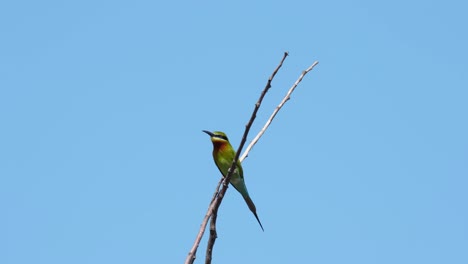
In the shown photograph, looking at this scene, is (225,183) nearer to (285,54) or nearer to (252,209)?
(285,54)

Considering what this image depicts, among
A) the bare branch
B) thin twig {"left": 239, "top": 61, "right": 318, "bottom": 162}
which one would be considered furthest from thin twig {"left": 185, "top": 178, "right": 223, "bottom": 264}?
thin twig {"left": 239, "top": 61, "right": 318, "bottom": 162}

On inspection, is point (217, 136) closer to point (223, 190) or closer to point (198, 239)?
point (223, 190)

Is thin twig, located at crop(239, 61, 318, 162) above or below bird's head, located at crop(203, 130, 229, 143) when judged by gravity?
below

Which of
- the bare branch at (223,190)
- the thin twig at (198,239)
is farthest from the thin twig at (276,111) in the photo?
the thin twig at (198,239)

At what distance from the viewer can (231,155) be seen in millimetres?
5945

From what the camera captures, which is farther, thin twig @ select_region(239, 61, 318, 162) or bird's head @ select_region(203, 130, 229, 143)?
bird's head @ select_region(203, 130, 229, 143)

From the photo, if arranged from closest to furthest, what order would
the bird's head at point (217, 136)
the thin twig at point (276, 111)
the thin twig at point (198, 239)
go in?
the thin twig at point (198, 239) < the thin twig at point (276, 111) < the bird's head at point (217, 136)

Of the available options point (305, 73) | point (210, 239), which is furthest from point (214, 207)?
point (305, 73)

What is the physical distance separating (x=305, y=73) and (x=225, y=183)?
0.55 meters

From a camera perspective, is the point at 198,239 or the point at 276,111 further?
the point at 276,111

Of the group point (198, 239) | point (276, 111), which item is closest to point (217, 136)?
point (276, 111)

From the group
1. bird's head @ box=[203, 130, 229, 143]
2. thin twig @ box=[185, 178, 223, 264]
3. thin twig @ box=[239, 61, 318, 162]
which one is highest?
bird's head @ box=[203, 130, 229, 143]

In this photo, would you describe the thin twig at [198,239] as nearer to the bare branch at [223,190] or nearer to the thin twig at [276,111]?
the bare branch at [223,190]

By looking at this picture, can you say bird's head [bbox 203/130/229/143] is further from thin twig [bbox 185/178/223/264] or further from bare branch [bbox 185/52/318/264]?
thin twig [bbox 185/178/223/264]
